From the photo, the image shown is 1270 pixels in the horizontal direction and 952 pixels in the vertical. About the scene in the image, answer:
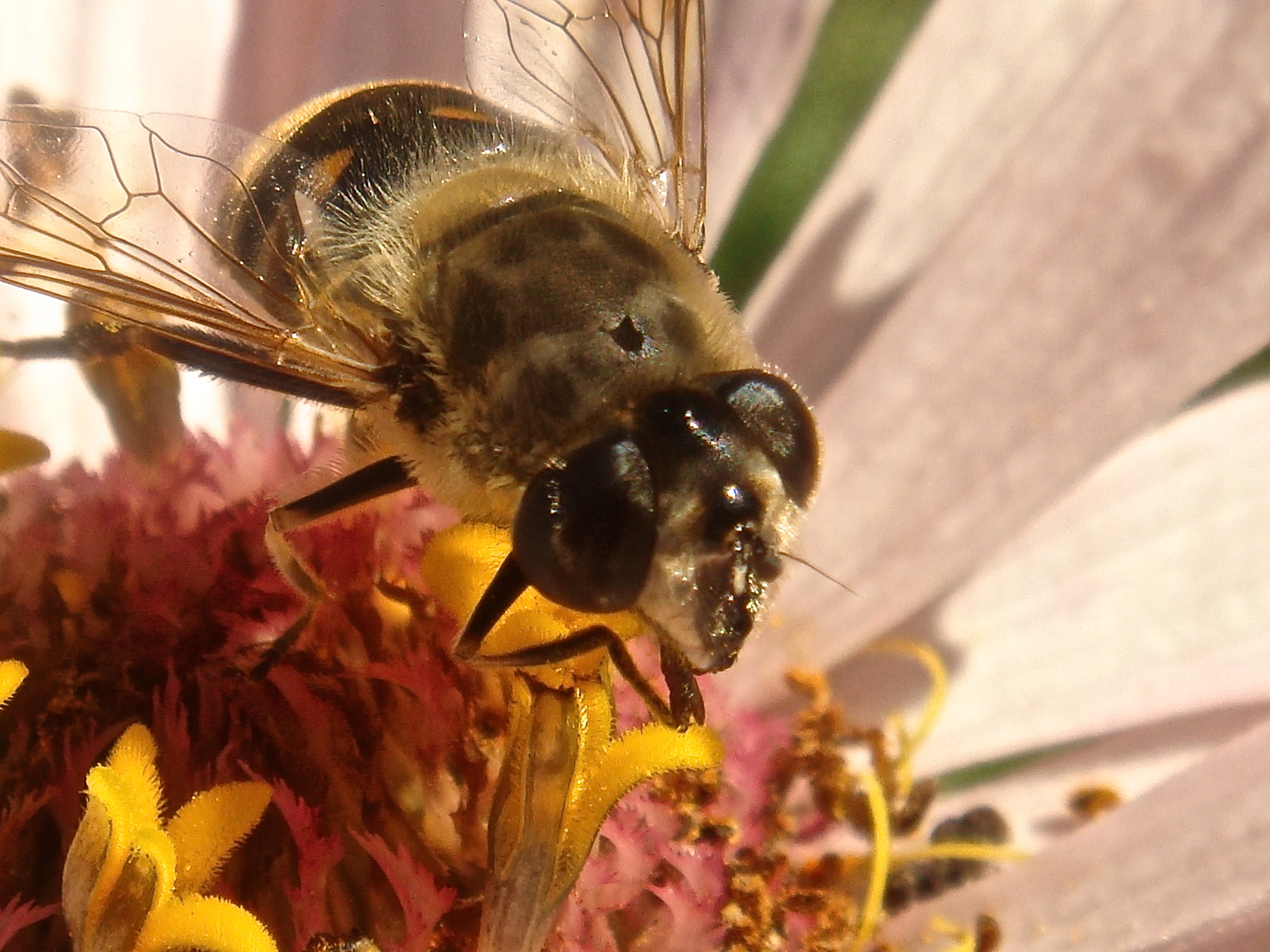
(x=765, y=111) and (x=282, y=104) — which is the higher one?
(x=765, y=111)

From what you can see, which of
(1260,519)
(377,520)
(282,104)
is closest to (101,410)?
(282,104)

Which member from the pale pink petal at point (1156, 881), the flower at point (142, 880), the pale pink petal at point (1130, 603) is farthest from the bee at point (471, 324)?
the pale pink petal at point (1130, 603)

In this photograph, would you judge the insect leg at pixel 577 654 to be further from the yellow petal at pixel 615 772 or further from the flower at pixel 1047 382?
the flower at pixel 1047 382

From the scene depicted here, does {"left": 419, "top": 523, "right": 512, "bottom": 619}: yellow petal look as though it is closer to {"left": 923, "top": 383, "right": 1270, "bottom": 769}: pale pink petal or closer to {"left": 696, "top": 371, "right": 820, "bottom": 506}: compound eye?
{"left": 696, "top": 371, "right": 820, "bottom": 506}: compound eye

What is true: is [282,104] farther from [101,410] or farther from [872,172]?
[872,172]

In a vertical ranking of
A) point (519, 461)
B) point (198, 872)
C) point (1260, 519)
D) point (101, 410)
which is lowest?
point (101, 410)

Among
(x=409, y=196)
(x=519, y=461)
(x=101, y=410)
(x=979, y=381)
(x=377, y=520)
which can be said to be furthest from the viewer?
(x=101, y=410)
